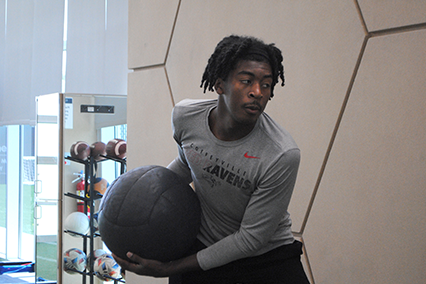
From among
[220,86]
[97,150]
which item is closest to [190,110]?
[220,86]

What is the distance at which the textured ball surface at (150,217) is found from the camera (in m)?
1.39

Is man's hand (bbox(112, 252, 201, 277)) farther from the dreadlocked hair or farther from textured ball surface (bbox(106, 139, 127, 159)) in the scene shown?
textured ball surface (bbox(106, 139, 127, 159))

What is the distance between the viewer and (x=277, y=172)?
4.40 feet

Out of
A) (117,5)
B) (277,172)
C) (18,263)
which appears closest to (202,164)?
(277,172)

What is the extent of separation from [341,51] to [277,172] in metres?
0.85

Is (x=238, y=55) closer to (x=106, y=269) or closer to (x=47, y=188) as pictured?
(x=106, y=269)

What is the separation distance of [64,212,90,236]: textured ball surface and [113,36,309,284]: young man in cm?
227

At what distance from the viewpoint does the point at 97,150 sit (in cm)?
365

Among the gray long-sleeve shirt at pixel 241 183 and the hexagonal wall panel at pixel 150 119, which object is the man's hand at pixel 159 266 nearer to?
the gray long-sleeve shirt at pixel 241 183

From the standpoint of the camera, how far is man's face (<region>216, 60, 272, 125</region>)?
1.29m

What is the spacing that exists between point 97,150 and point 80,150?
0.14 meters

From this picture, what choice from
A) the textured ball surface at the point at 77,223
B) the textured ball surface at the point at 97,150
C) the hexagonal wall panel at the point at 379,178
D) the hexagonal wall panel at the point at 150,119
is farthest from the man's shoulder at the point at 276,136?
the textured ball surface at the point at 77,223

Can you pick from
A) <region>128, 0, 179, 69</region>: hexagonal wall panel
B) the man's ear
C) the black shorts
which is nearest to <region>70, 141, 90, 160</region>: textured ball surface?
<region>128, 0, 179, 69</region>: hexagonal wall panel

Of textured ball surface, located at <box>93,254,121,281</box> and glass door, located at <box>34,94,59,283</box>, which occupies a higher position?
glass door, located at <box>34,94,59,283</box>
